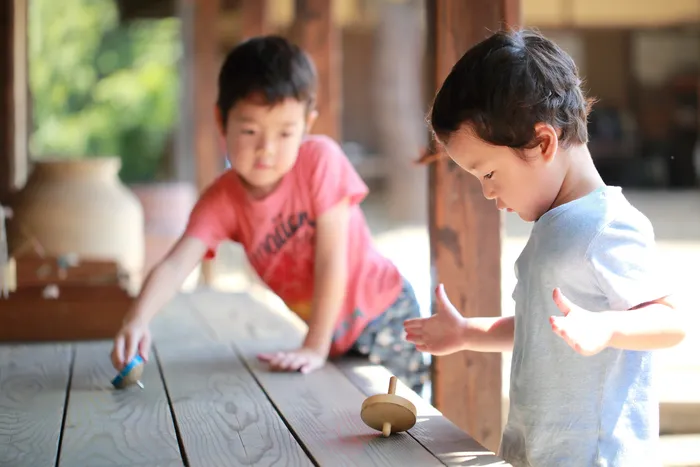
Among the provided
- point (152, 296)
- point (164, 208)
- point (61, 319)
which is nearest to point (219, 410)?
point (152, 296)

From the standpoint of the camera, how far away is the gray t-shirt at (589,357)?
1558mm

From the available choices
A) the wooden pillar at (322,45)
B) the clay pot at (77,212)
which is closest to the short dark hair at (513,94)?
the wooden pillar at (322,45)

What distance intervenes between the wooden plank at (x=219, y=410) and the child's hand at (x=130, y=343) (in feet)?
0.35

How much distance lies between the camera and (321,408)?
205cm

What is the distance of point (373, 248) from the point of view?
2.73 meters

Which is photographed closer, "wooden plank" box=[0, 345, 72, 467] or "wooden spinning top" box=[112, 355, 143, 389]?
"wooden plank" box=[0, 345, 72, 467]

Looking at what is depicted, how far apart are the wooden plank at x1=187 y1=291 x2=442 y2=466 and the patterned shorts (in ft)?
0.52

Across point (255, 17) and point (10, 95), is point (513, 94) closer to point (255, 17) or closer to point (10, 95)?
point (255, 17)

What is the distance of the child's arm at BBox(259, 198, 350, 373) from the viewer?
246 cm

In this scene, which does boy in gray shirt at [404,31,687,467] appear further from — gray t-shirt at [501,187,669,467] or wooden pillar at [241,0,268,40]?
wooden pillar at [241,0,268,40]

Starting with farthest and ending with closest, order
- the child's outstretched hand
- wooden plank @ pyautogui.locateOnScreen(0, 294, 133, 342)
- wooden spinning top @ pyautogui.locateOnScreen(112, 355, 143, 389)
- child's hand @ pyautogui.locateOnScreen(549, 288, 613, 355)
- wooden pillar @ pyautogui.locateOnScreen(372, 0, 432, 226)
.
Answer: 1. wooden pillar @ pyautogui.locateOnScreen(372, 0, 432, 226)
2. wooden plank @ pyautogui.locateOnScreen(0, 294, 133, 342)
3. wooden spinning top @ pyautogui.locateOnScreen(112, 355, 143, 389)
4. the child's outstretched hand
5. child's hand @ pyautogui.locateOnScreen(549, 288, 613, 355)

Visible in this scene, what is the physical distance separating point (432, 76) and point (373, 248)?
1.92 feet

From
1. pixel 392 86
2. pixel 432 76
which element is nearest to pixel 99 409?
pixel 432 76

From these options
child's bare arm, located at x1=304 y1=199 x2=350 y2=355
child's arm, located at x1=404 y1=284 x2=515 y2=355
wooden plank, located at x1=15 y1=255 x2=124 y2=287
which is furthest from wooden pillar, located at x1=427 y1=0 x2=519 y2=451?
wooden plank, located at x1=15 y1=255 x2=124 y2=287
